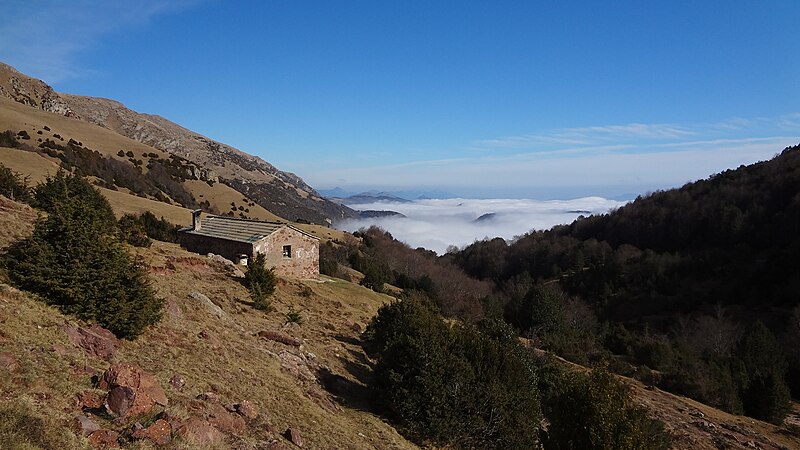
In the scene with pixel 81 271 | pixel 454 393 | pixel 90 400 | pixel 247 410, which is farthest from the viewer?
pixel 454 393

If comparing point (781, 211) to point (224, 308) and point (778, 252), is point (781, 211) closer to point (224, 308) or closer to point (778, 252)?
point (778, 252)

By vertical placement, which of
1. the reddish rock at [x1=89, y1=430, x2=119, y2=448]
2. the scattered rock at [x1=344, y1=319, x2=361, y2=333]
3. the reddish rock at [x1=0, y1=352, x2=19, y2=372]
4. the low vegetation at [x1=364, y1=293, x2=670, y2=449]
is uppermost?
the reddish rock at [x1=0, y1=352, x2=19, y2=372]

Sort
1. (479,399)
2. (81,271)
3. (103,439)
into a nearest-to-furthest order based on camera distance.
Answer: (103,439)
(81,271)
(479,399)

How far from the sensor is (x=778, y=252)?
70.9 metres

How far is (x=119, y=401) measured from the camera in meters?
7.44

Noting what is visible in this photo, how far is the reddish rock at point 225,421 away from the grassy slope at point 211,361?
20 cm

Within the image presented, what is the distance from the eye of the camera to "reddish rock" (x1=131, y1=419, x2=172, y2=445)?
7.01 metres

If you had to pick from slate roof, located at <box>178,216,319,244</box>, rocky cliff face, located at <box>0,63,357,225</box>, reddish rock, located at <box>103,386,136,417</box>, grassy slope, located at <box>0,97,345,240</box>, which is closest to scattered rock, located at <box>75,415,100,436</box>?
reddish rock, located at <box>103,386,136,417</box>

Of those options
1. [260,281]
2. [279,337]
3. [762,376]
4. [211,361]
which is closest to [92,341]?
[211,361]

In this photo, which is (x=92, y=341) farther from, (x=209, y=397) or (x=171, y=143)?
(x=171, y=143)

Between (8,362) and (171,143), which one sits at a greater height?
(171,143)

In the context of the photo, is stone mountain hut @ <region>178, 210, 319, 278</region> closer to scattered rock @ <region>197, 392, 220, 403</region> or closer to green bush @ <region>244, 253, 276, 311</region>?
green bush @ <region>244, 253, 276, 311</region>

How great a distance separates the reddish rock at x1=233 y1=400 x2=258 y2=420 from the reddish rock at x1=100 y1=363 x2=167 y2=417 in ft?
5.16

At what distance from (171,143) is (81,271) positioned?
505 feet
